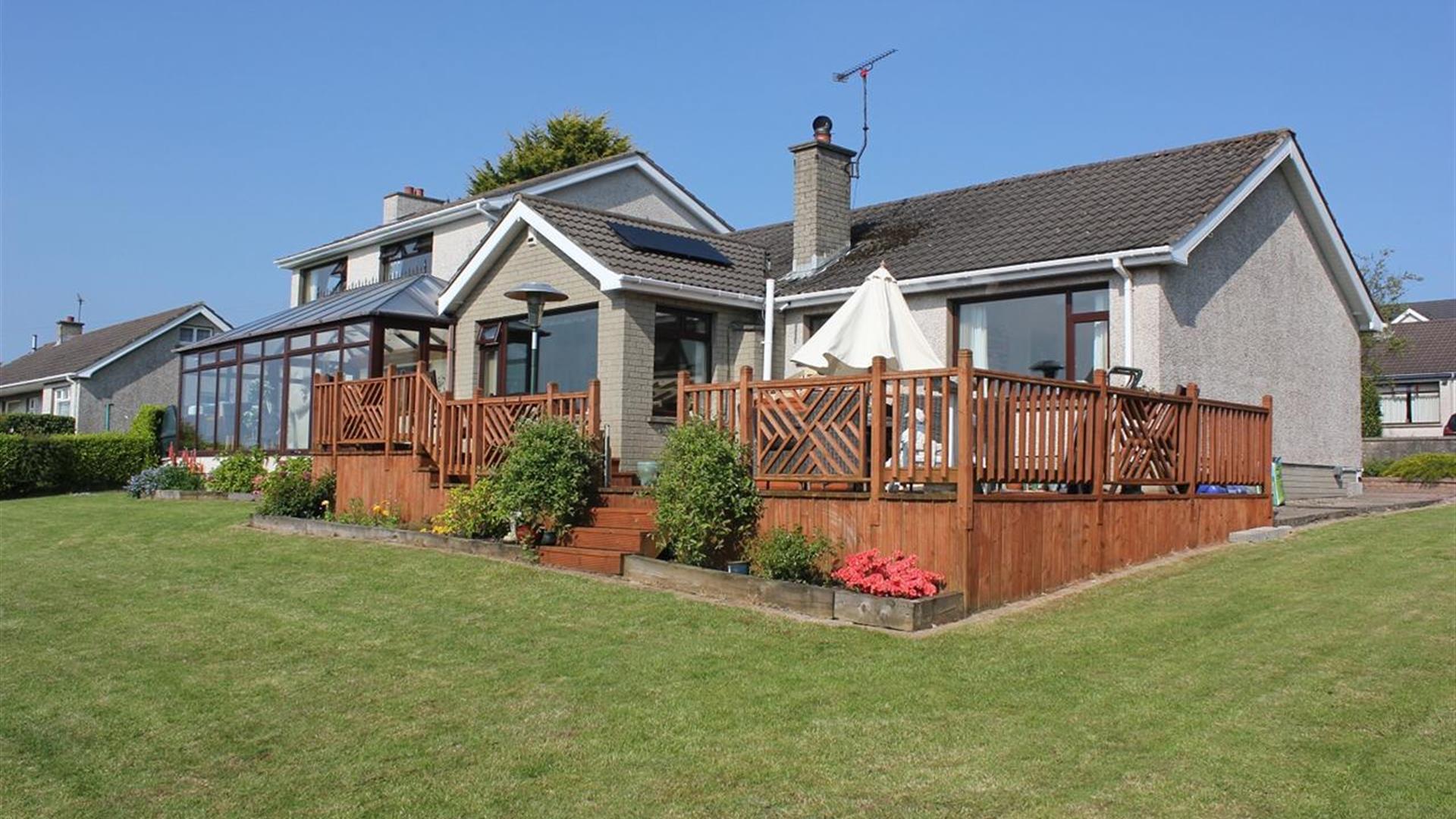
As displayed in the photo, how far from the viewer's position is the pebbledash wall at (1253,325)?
47.7ft

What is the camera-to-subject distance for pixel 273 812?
560 cm

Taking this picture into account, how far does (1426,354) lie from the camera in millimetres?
45719

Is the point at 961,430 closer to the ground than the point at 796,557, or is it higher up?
higher up

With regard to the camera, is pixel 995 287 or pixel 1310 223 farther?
pixel 1310 223

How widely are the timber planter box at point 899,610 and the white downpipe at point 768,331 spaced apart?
27.5 feet

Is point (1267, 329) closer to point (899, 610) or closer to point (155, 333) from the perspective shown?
point (899, 610)

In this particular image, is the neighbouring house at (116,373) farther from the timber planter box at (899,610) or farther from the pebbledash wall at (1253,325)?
the timber planter box at (899,610)

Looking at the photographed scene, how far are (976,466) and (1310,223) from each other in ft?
37.7

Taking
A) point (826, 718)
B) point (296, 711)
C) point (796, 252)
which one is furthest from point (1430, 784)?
point (796, 252)

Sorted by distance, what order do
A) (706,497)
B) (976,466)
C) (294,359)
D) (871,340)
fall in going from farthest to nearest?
(294,359)
(871,340)
(706,497)
(976,466)

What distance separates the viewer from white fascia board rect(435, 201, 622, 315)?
640 inches

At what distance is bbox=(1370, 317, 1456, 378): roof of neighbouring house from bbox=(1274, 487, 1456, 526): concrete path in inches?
1004

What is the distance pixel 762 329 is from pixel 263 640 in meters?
10.3

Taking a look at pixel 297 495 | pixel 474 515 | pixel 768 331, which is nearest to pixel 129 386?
pixel 297 495
